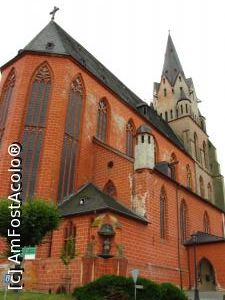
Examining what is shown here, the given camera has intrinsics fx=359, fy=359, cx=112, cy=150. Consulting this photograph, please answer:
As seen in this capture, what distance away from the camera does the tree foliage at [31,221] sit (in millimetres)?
16219

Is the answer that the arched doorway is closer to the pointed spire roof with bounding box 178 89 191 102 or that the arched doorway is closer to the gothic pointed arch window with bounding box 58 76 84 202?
the gothic pointed arch window with bounding box 58 76 84 202

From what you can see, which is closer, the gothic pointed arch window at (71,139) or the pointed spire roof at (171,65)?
the gothic pointed arch window at (71,139)

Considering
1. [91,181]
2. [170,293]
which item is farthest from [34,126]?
[170,293]

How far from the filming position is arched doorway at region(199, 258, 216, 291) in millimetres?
26672

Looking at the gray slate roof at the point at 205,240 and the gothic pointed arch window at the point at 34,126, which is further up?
the gothic pointed arch window at the point at 34,126

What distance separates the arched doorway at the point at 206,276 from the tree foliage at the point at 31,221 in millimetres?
15013

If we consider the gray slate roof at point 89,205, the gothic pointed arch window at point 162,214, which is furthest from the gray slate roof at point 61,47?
the gray slate roof at point 89,205

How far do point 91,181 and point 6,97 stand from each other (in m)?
9.01

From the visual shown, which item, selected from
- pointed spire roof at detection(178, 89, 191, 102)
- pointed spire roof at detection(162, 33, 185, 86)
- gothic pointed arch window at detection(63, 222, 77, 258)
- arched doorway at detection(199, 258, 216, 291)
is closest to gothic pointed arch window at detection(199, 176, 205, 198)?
pointed spire roof at detection(178, 89, 191, 102)

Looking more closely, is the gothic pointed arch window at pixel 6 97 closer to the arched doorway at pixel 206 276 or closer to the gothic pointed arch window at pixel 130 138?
the gothic pointed arch window at pixel 130 138

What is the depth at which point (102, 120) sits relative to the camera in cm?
2945

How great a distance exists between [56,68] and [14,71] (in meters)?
3.54

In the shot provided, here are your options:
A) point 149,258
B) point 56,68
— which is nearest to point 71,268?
point 149,258

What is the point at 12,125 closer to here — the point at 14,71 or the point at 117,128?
the point at 14,71
